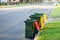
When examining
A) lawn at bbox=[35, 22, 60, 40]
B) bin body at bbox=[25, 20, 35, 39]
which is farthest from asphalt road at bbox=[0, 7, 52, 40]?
lawn at bbox=[35, 22, 60, 40]

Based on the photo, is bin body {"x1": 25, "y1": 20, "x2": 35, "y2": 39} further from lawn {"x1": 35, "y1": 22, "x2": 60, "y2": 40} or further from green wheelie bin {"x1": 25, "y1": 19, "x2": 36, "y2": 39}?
lawn {"x1": 35, "y1": 22, "x2": 60, "y2": 40}

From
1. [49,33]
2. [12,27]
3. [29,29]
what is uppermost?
[29,29]

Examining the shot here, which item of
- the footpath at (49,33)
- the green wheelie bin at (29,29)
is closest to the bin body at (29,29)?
the green wheelie bin at (29,29)

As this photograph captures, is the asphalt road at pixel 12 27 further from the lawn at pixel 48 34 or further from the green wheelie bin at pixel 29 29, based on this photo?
the lawn at pixel 48 34

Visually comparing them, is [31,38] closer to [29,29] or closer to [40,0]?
[29,29]

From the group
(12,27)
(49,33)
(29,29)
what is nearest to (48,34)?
(49,33)

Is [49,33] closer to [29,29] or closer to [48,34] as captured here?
[48,34]

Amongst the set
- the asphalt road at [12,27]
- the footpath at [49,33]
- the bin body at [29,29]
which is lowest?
the asphalt road at [12,27]

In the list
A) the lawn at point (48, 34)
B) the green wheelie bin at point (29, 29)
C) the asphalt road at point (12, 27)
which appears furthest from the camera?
A: the asphalt road at point (12, 27)

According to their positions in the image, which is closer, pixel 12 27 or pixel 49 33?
pixel 49 33

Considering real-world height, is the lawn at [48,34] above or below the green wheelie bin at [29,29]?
below

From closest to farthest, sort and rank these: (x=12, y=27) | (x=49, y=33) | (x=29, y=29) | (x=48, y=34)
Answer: (x=29, y=29) → (x=48, y=34) → (x=49, y=33) → (x=12, y=27)

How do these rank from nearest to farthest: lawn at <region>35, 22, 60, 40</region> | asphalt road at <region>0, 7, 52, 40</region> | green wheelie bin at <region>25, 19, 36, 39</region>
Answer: lawn at <region>35, 22, 60, 40</region>, green wheelie bin at <region>25, 19, 36, 39</region>, asphalt road at <region>0, 7, 52, 40</region>

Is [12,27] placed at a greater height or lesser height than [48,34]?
lesser
